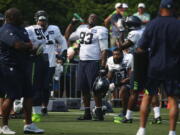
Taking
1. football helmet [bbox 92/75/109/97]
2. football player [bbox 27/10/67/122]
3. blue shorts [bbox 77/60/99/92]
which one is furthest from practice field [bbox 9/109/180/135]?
blue shorts [bbox 77/60/99/92]

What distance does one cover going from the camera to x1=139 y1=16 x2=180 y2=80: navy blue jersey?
12195mm

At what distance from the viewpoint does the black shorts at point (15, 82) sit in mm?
13109

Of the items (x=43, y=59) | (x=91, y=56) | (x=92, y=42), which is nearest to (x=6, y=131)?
(x=43, y=59)

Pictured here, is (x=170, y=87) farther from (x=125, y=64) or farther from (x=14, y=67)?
(x=125, y=64)

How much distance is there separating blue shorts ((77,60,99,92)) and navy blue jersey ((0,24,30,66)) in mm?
3868

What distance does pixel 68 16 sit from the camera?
36.2m

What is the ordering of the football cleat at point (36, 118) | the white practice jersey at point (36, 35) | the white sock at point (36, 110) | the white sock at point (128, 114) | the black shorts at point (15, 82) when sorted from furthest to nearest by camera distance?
1. the white practice jersey at point (36, 35)
2. the white sock at point (36, 110)
3. the football cleat at point (36, 118)
4. the white sock at point (128, 114)
5. the black shorts at point (15, 82)

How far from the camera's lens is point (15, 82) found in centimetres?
1310

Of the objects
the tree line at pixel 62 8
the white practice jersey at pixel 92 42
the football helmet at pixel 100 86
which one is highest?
the tree line at pixel 62 8

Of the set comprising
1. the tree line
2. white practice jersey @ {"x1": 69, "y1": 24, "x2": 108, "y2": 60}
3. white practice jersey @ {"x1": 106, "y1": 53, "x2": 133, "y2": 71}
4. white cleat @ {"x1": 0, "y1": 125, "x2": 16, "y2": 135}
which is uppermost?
the tree line

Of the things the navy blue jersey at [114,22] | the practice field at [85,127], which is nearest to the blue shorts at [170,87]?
the practice field at [85,127]

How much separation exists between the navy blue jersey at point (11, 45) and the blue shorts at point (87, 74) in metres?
3.87

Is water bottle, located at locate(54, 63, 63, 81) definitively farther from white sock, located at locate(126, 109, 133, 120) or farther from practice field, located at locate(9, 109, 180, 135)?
white sock, located at locate(126, 109, 133, 120)

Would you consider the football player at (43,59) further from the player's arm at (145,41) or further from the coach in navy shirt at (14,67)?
the player's arm at (145,41)
